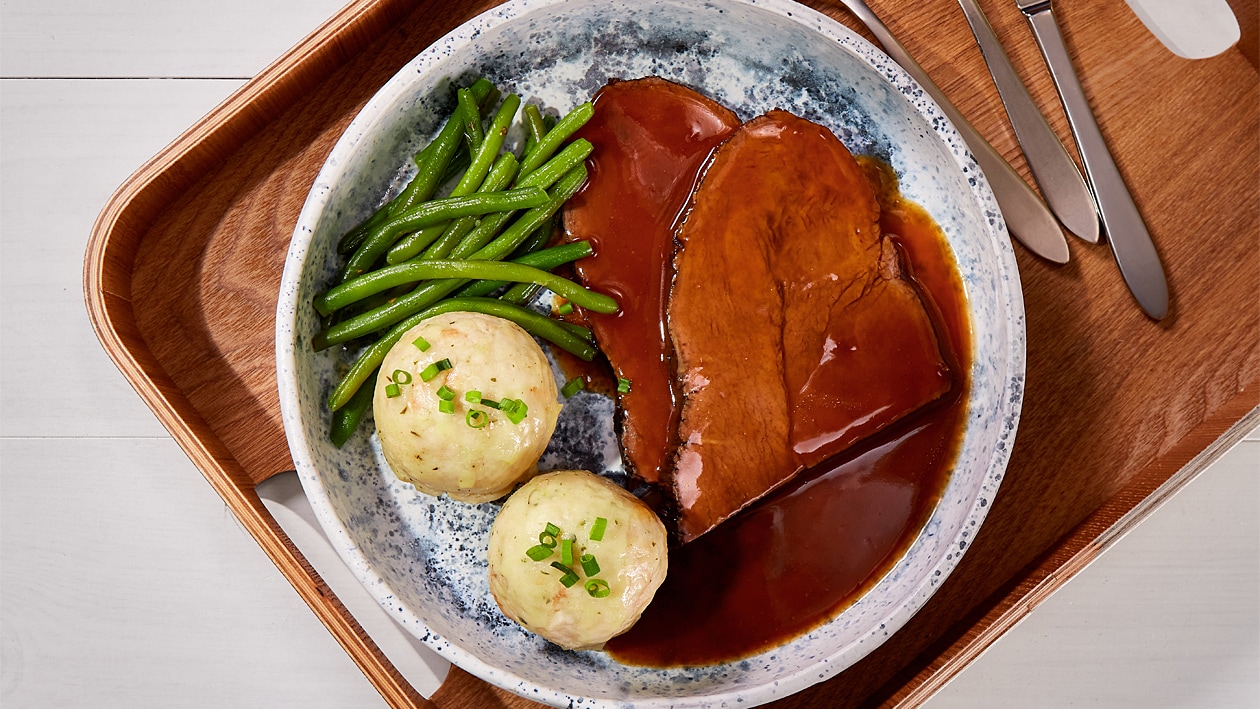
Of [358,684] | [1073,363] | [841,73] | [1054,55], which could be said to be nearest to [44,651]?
[358,684]

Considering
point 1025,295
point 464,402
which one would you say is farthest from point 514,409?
point 1025,295

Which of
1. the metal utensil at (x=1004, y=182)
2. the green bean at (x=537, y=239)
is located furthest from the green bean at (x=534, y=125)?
the metal utensil at (x=1004, y=182)

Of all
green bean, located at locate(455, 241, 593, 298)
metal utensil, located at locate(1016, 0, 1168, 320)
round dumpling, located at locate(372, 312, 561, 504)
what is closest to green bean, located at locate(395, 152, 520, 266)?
green bean, located at locate(455, 241, 593, 298)

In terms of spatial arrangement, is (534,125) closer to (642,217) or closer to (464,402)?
(642,217)

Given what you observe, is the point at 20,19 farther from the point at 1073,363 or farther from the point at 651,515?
the point at 1073,363

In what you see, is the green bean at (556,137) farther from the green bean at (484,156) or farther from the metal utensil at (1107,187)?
the metal utensil at (1107,187)

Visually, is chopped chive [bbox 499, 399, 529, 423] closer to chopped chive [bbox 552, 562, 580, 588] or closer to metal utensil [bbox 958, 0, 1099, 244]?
chopped chive [bbox 552, 562, 580, 588]

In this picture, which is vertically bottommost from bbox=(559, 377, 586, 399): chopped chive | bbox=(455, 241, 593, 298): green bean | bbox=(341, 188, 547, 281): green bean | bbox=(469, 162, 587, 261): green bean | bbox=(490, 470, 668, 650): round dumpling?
bbox=(490, 470, 668, 650): round dumpling
